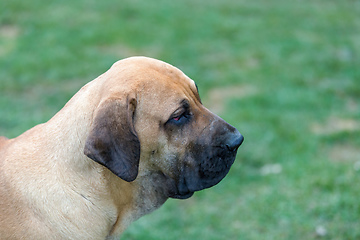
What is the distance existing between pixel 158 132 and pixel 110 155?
1.25 feet

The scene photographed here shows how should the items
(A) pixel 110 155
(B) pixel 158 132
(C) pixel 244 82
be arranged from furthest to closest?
(C) pixel 244 82
(B) pixel 158 132
(A) pixel 110 155

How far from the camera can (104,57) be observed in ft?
27.6

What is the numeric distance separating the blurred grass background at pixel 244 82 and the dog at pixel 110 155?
2054 mm

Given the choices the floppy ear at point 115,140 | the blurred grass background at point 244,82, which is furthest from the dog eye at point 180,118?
the blurred grass background at point 244,82

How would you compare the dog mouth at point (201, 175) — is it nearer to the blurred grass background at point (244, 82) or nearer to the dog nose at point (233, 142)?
the dog nose at point (233, 142)

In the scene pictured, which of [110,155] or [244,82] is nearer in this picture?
[110,155]

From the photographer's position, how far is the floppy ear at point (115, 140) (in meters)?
2.59

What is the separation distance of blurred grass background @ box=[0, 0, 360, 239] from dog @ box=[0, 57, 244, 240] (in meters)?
2.05

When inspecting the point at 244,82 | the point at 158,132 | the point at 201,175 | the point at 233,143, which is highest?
the point at 158,132

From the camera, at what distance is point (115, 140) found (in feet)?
8.63

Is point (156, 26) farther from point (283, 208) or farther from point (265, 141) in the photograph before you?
point (283, 208)

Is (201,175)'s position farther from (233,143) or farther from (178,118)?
(178,118)

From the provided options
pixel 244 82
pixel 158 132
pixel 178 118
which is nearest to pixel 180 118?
pixel 178 118

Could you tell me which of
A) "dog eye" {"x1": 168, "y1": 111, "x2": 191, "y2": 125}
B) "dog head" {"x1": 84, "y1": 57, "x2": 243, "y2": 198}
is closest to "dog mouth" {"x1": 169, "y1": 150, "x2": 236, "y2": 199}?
"dog head" {"x1": 84, "y1": 57, "x2": 243, "y2": 198}
